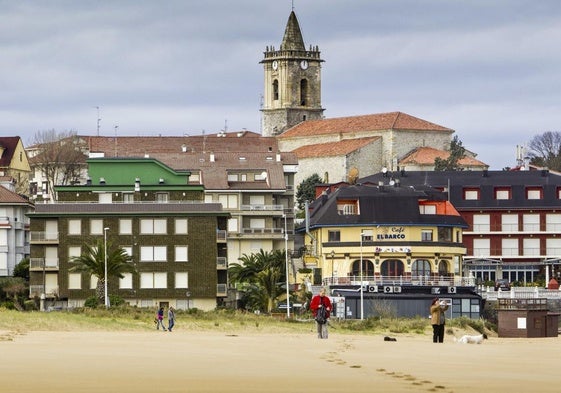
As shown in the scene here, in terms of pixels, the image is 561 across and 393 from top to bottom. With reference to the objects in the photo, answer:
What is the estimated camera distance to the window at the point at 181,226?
90.9 meters

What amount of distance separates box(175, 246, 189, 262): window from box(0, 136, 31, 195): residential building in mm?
78046

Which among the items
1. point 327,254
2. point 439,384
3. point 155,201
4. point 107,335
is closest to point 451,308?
point 327,254

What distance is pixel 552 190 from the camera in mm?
120062

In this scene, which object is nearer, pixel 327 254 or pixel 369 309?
pixel 369 309

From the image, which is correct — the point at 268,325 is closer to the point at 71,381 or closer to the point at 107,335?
the point at 107,335

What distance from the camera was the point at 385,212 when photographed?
99125mm

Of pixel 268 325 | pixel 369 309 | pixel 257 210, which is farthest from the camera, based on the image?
pixel 257 210

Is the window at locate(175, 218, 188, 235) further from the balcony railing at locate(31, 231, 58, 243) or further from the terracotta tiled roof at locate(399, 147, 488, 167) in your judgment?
the terracotta tiled roof at locate(399, 147, 488, 167)

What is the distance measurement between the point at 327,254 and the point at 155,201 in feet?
34.6

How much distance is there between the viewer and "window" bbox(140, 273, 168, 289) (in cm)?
8944

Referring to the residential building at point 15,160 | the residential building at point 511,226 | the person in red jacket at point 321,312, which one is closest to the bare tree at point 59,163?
the residential building at point 15,160

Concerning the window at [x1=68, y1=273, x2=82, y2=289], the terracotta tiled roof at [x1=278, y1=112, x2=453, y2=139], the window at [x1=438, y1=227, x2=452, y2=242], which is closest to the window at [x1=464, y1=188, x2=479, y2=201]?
the window at [x1=438, y1=227, x2=452, y2=242]

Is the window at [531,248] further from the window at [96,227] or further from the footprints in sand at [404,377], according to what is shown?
the footprints in sand at [404,377]

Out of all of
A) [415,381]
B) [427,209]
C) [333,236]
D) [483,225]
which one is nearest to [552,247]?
[483,225]
